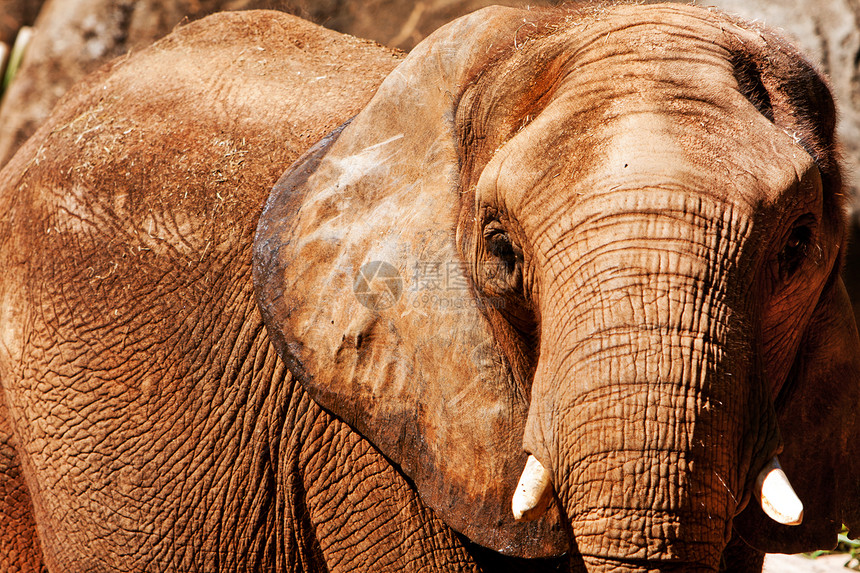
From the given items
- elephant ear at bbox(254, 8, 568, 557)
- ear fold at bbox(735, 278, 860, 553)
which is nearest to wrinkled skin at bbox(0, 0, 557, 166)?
elephant ear at bbox(254, 8, 568, 557)

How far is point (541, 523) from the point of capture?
7.47 ft

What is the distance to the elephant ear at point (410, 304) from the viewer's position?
2.30 metres

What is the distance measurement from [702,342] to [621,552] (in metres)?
0.43

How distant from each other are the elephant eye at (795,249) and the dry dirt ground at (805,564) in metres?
3.22

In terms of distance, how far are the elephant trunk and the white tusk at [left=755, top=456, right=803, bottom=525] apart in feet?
0.09

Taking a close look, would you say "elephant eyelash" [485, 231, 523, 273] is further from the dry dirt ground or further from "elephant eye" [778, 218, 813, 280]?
the dry dirt ground

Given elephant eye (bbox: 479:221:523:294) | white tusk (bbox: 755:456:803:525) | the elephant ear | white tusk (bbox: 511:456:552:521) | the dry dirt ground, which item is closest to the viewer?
white tusk (bbox: 755:456:803:525)

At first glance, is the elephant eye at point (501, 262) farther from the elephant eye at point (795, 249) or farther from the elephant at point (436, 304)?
the elephant eye at point (795, 249)

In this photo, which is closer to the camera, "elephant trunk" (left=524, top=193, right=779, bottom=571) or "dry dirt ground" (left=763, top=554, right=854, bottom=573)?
"elephant trunk" (left=524, top=193, right=779, bottom=571)

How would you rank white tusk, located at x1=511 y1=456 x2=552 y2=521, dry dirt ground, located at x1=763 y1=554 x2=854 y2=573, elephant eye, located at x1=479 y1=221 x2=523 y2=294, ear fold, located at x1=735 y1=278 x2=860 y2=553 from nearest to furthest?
white tusk, located at x1=511 y1=456 x2=552 y2=521 → elephant eye, located at x1=479 y1=221 x2=523 y2=294 → ear fold, located at x1=735 y1=278 x2=860 y2=553 → dry dirt ground, located at x1=763 y1=554 x2=854 y2=573

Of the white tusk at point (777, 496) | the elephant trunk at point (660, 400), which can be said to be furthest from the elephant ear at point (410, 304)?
the white tusk at point (777, 496)

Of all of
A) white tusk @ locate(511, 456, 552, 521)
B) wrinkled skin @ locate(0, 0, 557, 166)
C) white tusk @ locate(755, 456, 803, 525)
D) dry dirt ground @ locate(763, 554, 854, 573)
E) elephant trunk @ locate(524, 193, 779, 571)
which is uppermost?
elephant trunk @ locate(524, 193, 779, 571)

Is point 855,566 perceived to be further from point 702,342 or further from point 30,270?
point 30,270

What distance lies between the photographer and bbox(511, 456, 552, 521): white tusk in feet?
6.48
